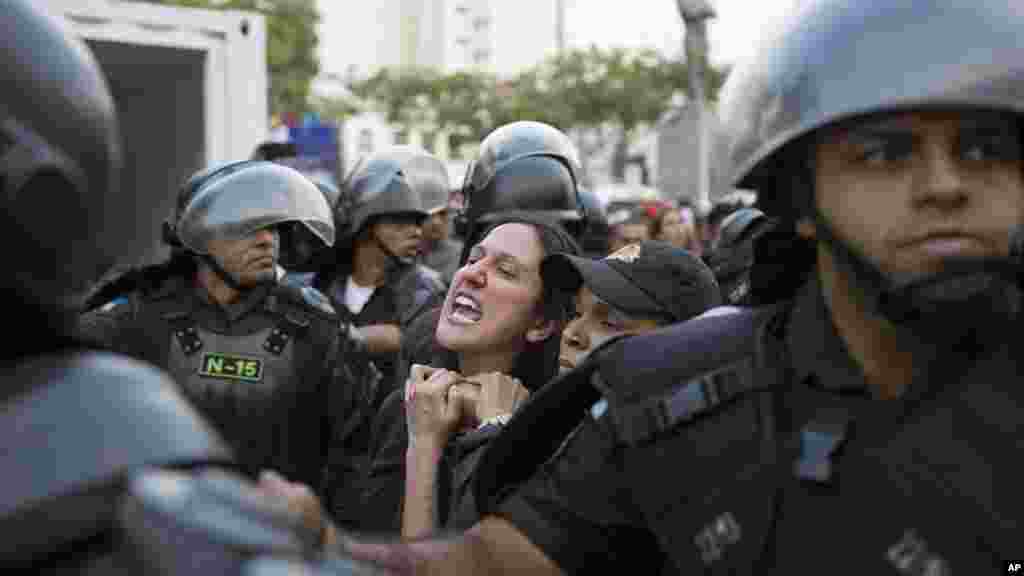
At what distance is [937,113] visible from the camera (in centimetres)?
194

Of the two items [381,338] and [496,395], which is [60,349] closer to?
[496,395]

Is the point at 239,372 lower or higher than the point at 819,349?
lower

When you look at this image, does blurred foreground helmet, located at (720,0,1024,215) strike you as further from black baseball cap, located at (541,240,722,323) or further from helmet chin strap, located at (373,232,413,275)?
helmet chin strap, located at (373,232,413,275)

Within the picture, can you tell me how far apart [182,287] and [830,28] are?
10.5 ft

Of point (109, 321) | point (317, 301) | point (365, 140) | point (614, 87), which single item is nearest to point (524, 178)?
point (317, 301)

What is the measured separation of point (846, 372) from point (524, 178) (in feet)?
11.7

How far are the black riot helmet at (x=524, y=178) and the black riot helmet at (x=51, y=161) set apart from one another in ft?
12.8

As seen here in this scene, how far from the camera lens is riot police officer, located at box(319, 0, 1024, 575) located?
73.9 inches

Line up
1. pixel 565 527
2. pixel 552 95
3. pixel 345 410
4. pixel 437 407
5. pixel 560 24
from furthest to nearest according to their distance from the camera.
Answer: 1. pixel 552 95
2. pixel 560 24
3. pixel 345 410
4. pixel 437 407
5. pixel 565 527

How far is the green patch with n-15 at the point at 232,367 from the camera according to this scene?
15.3ft

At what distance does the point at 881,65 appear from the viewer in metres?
1.97

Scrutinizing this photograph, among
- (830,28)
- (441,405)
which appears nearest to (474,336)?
(441,405)

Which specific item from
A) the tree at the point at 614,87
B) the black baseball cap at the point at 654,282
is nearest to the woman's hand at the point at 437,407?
the black baseball cap at the point at 654,282

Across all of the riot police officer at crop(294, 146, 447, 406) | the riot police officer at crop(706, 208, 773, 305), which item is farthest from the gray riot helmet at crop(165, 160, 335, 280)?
the riot police officer at crop(706, 208, 773, 305)
